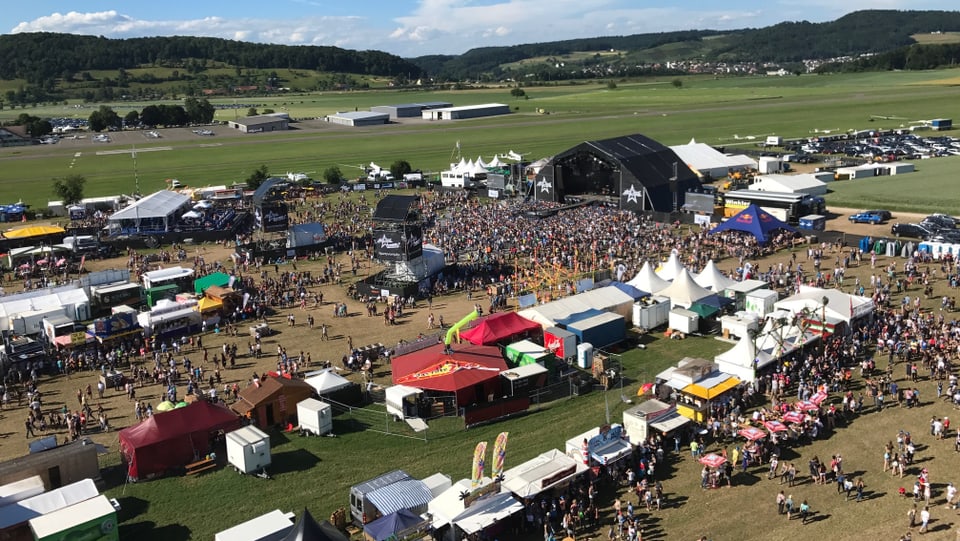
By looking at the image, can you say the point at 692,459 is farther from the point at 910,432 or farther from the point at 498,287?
the point at 498,287

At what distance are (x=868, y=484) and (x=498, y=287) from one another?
72.4 ft

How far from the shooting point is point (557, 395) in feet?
88.4

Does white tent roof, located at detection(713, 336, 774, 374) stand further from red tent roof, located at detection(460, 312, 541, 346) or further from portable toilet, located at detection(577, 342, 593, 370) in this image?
red tent roof, located at detection(460, 312, 541, 346)

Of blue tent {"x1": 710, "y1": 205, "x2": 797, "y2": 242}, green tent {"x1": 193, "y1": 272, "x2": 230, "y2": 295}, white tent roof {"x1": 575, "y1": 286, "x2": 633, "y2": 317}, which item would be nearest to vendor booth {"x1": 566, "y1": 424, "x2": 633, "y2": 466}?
white tent roof {"x1": 575, "y1": 286, "x2": 633, "y2": 317}

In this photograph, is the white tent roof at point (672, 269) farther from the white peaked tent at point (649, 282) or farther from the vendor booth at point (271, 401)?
the vendor booth at point (271, 401)

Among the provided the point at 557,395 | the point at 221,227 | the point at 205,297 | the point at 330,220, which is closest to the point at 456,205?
the point at 330,220

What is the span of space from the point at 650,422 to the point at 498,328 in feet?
28.9

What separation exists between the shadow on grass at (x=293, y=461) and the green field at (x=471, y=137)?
55.5 meters

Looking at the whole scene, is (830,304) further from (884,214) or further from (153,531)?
(884,214)

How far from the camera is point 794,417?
2270cm

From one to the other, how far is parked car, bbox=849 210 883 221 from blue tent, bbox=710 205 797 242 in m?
7.63

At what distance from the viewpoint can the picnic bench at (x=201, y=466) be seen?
2233cm

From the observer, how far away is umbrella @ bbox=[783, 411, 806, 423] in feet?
74.1

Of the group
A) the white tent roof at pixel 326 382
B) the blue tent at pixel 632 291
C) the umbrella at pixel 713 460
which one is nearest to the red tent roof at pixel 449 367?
the white tent roof at pixel 326 382
